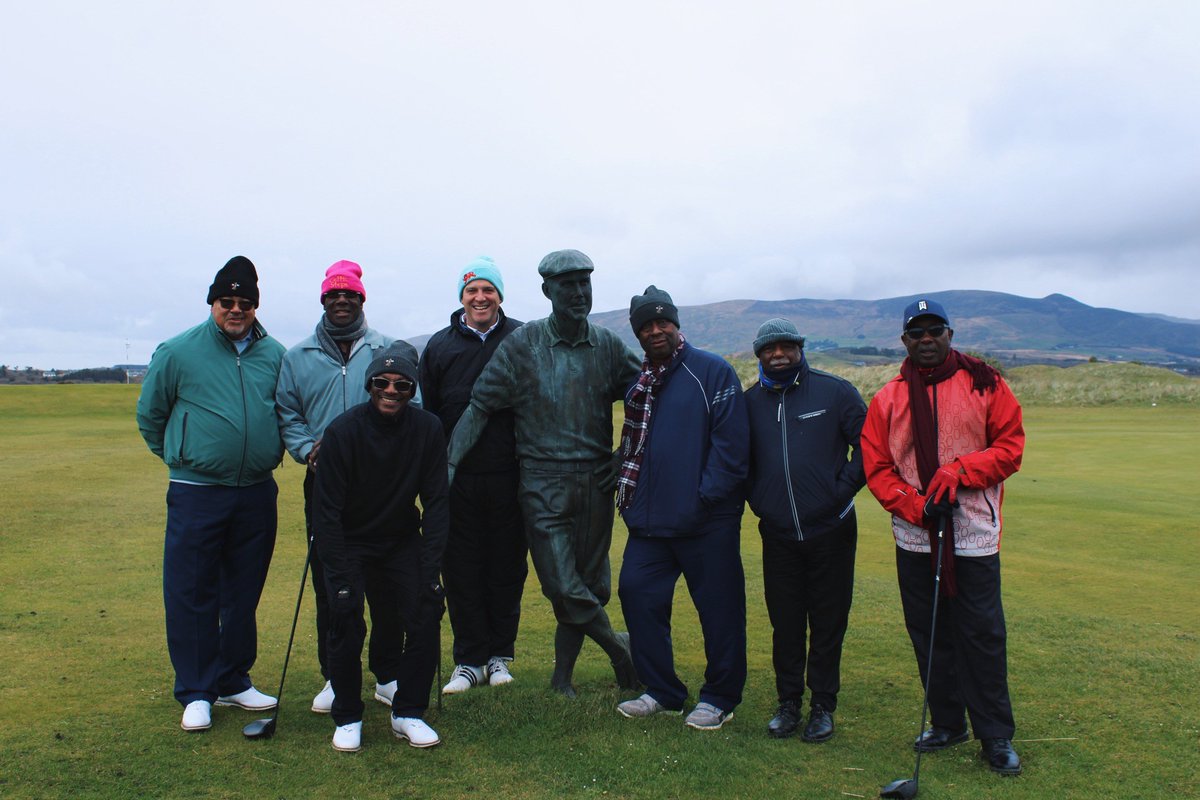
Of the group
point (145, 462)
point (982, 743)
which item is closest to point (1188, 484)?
point (982, 743)

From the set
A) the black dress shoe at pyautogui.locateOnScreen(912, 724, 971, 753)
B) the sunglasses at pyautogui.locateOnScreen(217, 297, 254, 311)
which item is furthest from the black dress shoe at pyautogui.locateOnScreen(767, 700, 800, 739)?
the sunglasses at pyautogui.locateOnScreen(217, 297, 254, 311)

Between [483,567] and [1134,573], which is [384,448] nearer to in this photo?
[483,567]

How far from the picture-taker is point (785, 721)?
5.15m

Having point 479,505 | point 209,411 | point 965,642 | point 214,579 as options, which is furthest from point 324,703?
point 965,642

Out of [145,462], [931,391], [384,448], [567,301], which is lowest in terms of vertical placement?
[145,462]

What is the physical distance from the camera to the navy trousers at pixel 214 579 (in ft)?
17.4

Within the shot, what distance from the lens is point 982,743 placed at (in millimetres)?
4801

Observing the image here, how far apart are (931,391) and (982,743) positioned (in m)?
1.76

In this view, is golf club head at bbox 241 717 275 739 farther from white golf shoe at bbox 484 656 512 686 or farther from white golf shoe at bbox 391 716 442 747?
white golf shoe at bbox 484 656 512 686

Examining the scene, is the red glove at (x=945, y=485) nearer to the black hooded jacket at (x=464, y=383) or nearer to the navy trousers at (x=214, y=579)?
the black hooded jacket at (x=464, y=383)

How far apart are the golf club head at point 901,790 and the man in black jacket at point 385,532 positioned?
2.15 meters

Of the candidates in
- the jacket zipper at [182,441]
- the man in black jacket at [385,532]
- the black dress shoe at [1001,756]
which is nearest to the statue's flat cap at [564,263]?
the man in black jacket at [385,532]

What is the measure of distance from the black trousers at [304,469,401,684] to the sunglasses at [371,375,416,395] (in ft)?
2.72

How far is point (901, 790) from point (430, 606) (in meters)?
2.39
